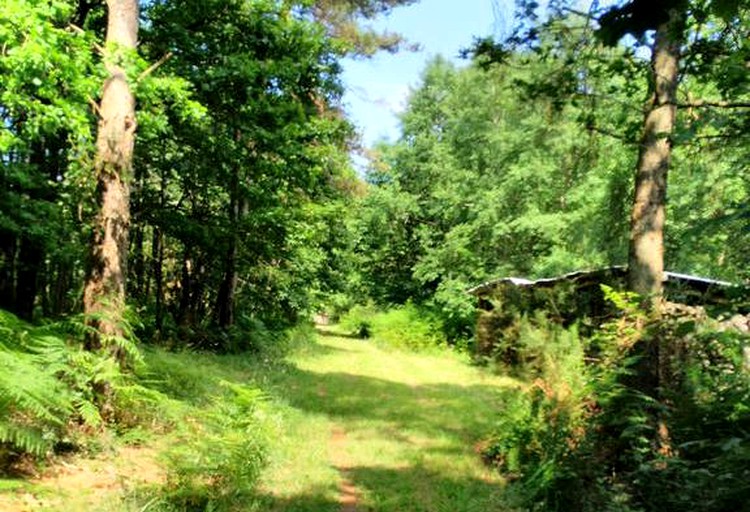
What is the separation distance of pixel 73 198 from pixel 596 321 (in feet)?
42.4

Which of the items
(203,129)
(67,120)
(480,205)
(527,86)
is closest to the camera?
(67,120)

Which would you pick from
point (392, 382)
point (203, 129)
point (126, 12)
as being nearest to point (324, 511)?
point (126, 12)

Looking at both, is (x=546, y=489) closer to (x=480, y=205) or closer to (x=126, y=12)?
(x=126, y=12)

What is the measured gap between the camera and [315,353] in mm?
21781

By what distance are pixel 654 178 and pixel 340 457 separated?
218 inches

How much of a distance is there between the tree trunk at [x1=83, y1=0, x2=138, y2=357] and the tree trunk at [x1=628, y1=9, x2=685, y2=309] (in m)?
6.36

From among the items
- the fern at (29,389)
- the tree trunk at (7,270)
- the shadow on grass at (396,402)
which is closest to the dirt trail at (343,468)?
the shadow on grass at (396,402)

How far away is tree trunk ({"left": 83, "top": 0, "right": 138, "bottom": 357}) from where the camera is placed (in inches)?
296

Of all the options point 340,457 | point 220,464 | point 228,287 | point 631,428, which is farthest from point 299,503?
point 228,287

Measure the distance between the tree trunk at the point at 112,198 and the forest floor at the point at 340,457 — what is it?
1.68 m

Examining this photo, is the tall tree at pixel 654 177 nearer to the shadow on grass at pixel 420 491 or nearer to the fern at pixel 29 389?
the shadow on grass at pixel 420 491

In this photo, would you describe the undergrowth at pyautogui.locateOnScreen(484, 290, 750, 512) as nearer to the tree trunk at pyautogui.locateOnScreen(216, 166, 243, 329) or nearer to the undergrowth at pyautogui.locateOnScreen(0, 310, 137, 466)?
the undergrowth at pyautogui.locateOnScreen(0, 310, 137, 466)

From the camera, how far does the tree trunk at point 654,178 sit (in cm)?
766

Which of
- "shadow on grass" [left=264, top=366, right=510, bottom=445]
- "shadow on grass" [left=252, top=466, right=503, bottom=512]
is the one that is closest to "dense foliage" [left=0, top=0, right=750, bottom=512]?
"shadow on grass" [left=252, top=466, right=503, bottom=512]
